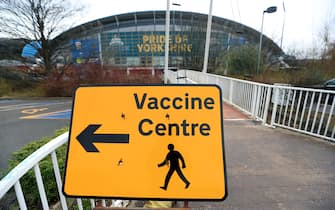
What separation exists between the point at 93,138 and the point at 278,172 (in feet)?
7.46

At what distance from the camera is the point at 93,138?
0.95 m

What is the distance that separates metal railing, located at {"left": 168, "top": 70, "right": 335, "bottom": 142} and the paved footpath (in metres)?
0.42

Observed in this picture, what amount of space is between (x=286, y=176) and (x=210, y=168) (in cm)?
176

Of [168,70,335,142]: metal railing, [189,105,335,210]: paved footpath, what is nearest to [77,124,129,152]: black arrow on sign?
[189,105,335,210]: paved footpath

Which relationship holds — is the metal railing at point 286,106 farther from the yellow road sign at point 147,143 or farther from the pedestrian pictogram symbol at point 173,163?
the pedestrian pictogram symbol at point 173,163

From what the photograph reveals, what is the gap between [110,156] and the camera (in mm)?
926

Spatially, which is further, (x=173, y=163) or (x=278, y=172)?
(x=278, y=172)

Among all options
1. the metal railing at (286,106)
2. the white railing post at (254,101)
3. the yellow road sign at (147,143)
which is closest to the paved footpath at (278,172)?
the yellow road sign at (147,143)

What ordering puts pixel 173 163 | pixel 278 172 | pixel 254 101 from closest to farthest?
pixel 173 163 → pixel 278 172 → pixel 254 101

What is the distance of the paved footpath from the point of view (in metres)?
1.67

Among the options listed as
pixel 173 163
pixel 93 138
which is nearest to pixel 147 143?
pixel 173 163

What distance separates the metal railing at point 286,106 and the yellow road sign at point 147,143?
8.81ft

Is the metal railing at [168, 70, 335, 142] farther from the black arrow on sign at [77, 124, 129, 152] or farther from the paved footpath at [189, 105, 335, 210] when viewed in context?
the black arrow on sign at [77, 124, 129, 152]

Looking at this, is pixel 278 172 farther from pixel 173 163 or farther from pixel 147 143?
pixel 147 143
